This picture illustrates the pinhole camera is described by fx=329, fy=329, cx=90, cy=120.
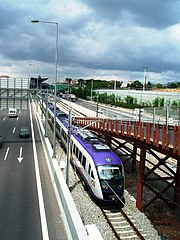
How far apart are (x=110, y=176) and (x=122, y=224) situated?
323 cm

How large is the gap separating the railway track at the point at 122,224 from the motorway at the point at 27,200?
11.7 feet

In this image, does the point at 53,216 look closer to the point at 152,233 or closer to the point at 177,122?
the point at 152,233

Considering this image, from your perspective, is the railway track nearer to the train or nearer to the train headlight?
the train

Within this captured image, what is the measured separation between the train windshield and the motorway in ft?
10.6

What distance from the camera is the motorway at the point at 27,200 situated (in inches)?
509

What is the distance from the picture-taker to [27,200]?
17.2 meters

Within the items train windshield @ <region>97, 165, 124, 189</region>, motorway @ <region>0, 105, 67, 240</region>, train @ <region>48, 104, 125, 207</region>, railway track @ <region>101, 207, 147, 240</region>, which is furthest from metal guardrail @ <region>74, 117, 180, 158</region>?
motorway @ <region>0, 105, 67, 240</region>

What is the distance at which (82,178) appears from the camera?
23609 millimetres

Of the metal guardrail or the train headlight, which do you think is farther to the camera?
the train headlight

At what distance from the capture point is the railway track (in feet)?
54.2

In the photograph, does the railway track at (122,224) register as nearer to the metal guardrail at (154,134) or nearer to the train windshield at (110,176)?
the train windshield at (110,176)

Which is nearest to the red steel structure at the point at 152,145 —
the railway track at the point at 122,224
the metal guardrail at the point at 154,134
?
the metal guardrail at the point at 154,134

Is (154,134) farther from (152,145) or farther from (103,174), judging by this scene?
(103,174)

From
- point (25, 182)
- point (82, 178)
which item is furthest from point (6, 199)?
point (82, 178)
